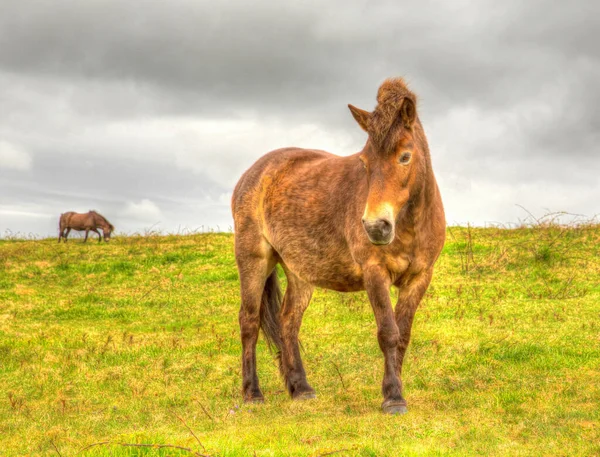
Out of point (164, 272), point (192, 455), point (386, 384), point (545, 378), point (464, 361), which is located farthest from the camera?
point (164, 272)

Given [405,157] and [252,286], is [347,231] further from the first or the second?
[252,286]

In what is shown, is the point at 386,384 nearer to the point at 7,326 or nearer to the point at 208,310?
the point at 208,310

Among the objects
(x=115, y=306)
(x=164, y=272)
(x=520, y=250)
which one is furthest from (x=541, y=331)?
(x=164, y=272)

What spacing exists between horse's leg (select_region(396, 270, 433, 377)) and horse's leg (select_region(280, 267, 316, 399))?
1.68 meters

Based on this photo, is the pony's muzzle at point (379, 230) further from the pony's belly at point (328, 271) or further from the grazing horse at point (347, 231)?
the pony's belly at point (328, 271)

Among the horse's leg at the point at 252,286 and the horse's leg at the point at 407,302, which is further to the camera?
the horse's leg at the point at 252,286

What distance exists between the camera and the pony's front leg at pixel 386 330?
6.12 metres

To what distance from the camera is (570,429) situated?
19.1 ft

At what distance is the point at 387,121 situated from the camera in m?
5.79

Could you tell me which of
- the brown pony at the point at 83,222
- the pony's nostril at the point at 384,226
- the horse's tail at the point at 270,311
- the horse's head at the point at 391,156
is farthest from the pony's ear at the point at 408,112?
the brown pony at the point at 83,222

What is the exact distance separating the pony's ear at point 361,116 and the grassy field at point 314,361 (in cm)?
279

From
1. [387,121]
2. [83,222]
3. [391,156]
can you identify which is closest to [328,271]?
[391,156]

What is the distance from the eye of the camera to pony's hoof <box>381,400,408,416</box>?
617 cm

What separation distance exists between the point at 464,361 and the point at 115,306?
912 centimetres
